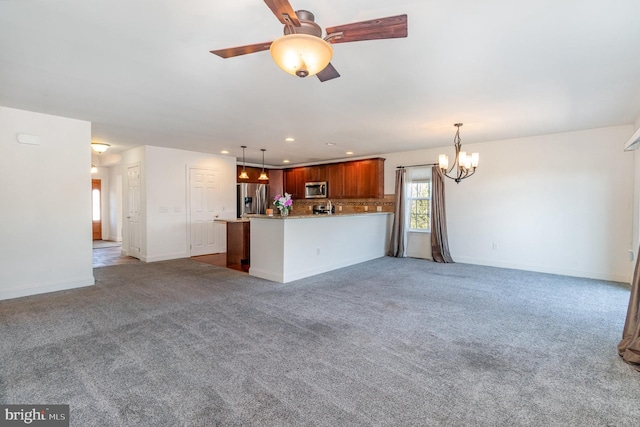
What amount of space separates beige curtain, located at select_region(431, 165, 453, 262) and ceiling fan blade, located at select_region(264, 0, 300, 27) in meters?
5.45

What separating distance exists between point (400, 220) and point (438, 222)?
0.87 metres

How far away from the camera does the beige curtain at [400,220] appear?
6.98 meters

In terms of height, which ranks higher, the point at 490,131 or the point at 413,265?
the point at 490,131

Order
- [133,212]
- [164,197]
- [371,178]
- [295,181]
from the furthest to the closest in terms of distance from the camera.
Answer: [295,181]
[371,178]
[133,212]
[164,197]

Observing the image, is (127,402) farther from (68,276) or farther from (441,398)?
(68,276)

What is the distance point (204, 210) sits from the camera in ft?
24.3

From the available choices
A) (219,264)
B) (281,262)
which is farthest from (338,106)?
(219,264)

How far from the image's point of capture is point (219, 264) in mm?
6234

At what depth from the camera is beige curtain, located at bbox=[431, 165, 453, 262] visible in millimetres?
6395

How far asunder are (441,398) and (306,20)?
2517 millimetres

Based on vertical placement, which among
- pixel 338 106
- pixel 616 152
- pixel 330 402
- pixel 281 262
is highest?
pixel 338 106

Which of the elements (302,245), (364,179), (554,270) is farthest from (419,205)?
(302,245)

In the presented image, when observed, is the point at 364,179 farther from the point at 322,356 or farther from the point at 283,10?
the point at 283,10

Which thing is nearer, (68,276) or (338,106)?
(338,106)
